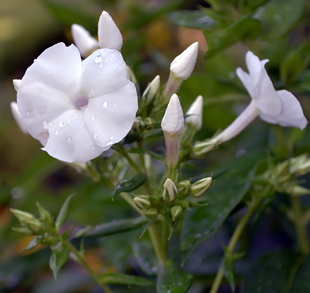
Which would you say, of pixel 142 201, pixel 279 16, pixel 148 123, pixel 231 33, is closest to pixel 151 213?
pixel 142 201

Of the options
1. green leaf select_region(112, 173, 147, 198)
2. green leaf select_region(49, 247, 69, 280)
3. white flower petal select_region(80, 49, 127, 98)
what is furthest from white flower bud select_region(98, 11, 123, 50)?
green leaf select_region(49, 247, 69, 280)

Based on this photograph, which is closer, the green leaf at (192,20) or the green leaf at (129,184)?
the green leaf at (129,184)

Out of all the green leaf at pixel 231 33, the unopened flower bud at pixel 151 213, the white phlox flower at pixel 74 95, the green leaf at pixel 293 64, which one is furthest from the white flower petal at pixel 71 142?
the green leaf at pixel 293 64

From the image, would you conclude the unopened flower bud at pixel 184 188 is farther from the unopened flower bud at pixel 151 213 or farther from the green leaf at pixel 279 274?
the green leaf at pixel 279 274

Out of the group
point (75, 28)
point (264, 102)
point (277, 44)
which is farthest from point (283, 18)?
point (75, 28)

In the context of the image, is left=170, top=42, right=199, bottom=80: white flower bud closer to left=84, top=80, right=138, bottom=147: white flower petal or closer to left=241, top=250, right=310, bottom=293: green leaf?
left=84, top=80, right=138, bottom=147: white flower petal

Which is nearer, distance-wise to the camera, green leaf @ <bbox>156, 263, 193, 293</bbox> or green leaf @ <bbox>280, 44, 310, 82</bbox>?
green leaf @ <bbox>156, 263, 193, 293</bbox>
